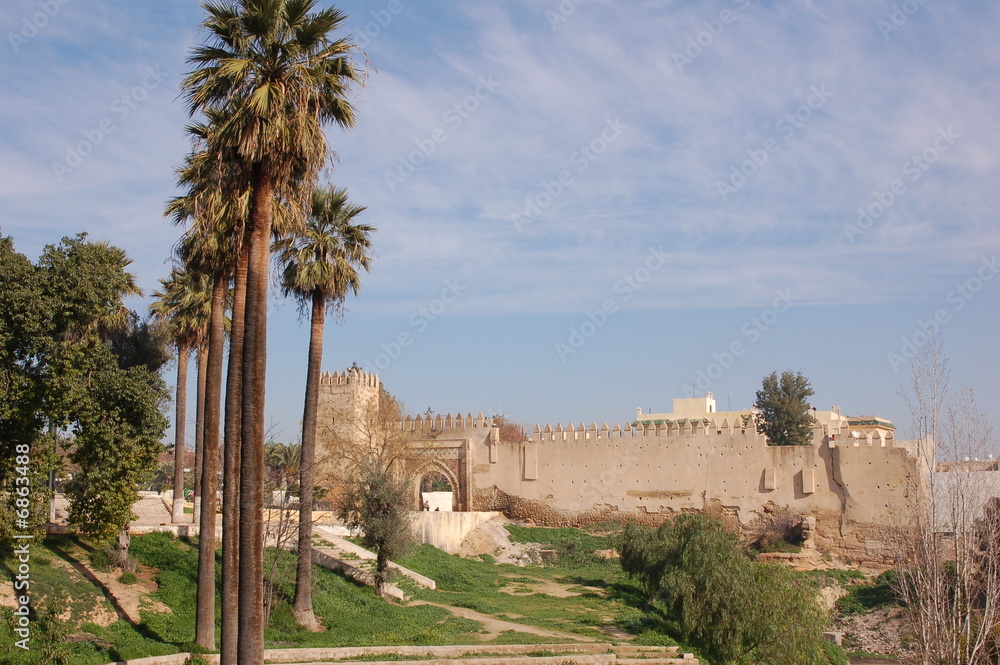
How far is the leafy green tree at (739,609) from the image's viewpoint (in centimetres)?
1583

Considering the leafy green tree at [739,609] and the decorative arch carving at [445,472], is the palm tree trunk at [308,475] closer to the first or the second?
the leafy green tree at [739,609]

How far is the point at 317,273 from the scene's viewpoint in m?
15.9

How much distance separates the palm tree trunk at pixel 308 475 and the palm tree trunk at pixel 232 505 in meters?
4.05

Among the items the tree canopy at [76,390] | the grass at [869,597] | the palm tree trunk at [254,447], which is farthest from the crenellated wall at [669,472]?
the palm tree trunk at [254,447]

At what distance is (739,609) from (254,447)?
10.0m

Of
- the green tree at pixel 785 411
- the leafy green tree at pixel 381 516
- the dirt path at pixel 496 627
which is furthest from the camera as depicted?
the green tree at pixel 785 411

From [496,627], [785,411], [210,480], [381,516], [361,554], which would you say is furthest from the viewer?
[785,411]

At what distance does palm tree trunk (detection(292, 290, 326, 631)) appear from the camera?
50.5 feet

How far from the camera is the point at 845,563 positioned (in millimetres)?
26750

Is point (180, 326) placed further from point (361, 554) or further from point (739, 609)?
point (739, 609)

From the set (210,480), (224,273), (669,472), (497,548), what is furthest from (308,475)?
(669,472)

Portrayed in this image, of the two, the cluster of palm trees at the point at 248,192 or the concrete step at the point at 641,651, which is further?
the concrete step at the point at 641,651

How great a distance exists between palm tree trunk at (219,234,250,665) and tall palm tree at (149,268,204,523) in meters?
7.76

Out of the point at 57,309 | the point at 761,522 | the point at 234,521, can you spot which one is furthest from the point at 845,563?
the point at 57,309
